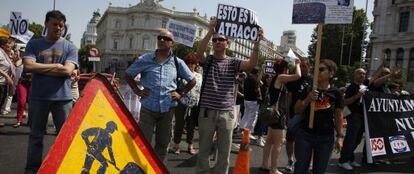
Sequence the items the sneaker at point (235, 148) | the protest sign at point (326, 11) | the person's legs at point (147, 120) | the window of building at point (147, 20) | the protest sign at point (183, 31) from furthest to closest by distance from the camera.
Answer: the window of building at point (147, 20) < the protest sign at point (183, 31) < the sneaker at point (235, 148) < the protest sign at point (326, 11) < the person's legs at point (147, 120)

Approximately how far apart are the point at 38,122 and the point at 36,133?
0.12 meters

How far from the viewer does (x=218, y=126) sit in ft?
16.5

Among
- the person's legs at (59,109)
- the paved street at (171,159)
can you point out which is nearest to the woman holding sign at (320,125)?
the paved street at (171,159)

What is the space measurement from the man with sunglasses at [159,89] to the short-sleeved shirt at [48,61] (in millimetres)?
708

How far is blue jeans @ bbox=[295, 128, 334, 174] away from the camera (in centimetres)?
475

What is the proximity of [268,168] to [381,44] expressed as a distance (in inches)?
2386

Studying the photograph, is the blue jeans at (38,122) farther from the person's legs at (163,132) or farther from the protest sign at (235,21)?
the protest sign at (235,21)

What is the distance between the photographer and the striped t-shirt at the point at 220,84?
5.01 meters

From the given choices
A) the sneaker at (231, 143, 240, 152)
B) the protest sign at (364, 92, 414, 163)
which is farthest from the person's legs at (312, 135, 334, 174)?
the sneaker at (231, 143, 240, 152)

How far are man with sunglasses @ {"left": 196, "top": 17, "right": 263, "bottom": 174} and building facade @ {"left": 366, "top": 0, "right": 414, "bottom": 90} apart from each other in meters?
57.3

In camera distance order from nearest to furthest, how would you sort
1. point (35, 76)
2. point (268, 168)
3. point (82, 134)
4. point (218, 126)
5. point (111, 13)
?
point (82, 134)
point (35, 76)
point (218, 126)
point (268, 168)
point (111, 13)

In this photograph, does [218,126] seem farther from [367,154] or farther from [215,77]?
[367,154]

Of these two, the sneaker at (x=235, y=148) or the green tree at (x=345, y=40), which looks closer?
the sneaker at (x=235, y=148)

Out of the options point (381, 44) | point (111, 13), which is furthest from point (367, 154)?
point (111, 13)
